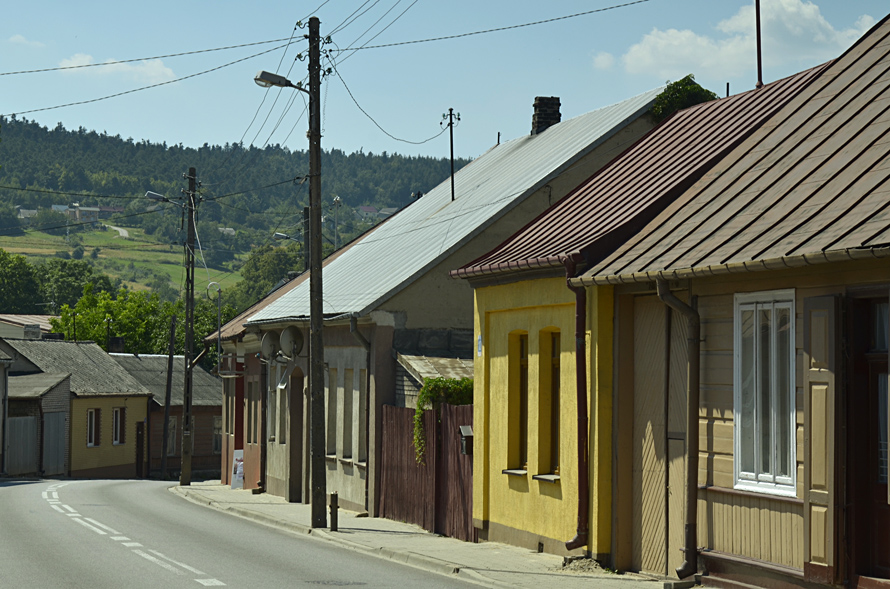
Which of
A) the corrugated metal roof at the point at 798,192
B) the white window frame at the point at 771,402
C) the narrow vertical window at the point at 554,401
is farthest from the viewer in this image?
the narrow vertical window at the point at 554,401

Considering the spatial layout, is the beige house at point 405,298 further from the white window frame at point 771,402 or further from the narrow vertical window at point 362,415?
the white window frame at point 771,402

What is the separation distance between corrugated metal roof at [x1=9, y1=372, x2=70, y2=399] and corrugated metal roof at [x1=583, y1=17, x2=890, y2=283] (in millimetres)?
39677

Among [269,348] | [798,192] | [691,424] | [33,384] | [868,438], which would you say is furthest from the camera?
[33,384]

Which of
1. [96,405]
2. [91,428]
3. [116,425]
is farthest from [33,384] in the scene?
[116,425]

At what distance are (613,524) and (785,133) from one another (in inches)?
200

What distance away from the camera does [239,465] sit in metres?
32.6

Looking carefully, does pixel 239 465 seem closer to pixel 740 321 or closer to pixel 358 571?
pixel 358 571

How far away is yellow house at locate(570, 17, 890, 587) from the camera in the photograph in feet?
33.3

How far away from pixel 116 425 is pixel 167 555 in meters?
41.9

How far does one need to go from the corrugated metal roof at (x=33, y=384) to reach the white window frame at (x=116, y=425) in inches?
178

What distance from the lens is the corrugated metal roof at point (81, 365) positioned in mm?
52875

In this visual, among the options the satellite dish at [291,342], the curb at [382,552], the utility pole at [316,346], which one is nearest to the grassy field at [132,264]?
the curb at [382,552]

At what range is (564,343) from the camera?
14.7 metres

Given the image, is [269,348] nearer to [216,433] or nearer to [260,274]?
[216,433]
